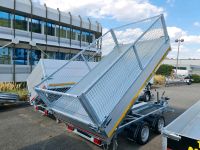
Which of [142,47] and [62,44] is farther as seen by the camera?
[62,44]

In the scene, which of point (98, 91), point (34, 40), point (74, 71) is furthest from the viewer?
point (34, 40)

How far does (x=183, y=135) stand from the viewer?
9.55ft

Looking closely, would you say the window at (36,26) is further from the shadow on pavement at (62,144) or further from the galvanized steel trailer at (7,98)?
the shadow on pavement at (62,144)

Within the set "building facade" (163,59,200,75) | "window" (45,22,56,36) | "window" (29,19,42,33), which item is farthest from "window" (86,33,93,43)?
"building facade" (163,59,200,75)

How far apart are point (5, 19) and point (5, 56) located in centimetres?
344

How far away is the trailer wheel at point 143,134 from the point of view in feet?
18.8

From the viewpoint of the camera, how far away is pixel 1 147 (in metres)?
5.70

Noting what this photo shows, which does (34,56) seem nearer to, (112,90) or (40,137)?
(40,137)

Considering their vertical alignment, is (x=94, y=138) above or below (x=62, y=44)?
below

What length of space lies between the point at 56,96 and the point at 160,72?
117ft

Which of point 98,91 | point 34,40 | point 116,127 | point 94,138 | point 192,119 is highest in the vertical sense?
point 34,40

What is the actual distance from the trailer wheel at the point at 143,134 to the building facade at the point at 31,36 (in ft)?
28.4

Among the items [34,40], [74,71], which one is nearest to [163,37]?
[74,71]

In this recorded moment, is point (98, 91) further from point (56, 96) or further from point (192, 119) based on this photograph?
point (192, 119)
